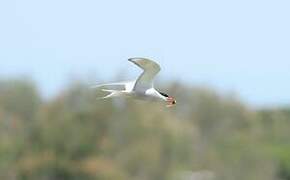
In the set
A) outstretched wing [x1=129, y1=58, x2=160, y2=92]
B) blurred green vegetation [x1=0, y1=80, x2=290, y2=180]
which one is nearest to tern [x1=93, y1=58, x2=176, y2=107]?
outstretched wing [x1=129, y1=58, x2=160, y2=92]

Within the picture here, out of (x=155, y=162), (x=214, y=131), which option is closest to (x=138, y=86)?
(x=155, y=162)

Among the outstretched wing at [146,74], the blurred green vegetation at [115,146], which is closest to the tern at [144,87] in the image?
the outstretched wing at [146,74]

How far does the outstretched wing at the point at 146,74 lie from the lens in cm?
678

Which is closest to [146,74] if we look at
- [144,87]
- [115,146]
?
[144,87]

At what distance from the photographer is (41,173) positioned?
4028 cm

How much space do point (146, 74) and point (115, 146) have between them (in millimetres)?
35271

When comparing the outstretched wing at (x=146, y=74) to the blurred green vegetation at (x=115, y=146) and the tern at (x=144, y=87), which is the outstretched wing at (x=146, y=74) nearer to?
the tern at (x=144, y=87)

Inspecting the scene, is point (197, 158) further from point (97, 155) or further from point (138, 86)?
point (138, 86)

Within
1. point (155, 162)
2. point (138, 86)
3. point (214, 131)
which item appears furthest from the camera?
point (214, 131)

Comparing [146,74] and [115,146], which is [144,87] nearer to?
Answer: [146,74]

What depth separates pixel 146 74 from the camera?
271 inches

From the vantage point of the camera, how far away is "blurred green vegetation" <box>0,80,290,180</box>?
4047cm

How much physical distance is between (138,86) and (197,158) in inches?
1459

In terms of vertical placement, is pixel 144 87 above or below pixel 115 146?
above
